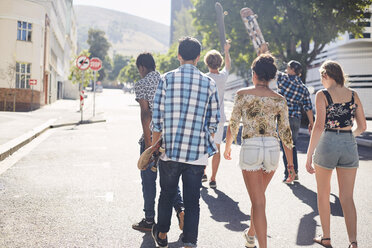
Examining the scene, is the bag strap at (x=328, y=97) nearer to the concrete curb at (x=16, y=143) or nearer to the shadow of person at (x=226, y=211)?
the shadow of person at (x=226, y=211)

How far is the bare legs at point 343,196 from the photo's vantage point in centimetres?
378

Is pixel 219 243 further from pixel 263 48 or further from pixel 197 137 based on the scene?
pixel 263 48

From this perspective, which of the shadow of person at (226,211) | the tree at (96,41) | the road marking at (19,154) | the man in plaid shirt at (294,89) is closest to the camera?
the shadow of person at (226,211)

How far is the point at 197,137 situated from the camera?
3.35 metres

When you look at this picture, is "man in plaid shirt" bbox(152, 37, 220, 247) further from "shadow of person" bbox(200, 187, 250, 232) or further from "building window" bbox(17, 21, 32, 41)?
"building window" bbox(17, 21, 32, 41)

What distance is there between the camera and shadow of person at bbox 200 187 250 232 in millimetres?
4484

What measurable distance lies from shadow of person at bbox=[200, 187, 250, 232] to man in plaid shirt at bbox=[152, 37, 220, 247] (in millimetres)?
1069

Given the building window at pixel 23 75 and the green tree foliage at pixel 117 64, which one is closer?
the building window at pixel 23 75

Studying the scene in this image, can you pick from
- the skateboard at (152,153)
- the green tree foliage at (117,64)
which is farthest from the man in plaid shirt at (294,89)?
the green tree foliage at (117,64)

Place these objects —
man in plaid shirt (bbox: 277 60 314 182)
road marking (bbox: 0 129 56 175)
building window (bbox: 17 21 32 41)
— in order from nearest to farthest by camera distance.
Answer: man in plaid shirt (bbox: 277 60 314 182)
road marking (bbox: 0 129 56 175)
building window (bbox: 17 21 32 41)

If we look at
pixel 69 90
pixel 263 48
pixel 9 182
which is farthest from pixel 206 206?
pixel 69 90

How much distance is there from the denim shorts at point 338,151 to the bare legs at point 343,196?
65 mm

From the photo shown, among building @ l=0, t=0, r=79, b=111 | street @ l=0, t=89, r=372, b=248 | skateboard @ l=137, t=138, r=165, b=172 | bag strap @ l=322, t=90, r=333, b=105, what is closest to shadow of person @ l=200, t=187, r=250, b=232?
street @ l=0, t=89, r=372, b=248

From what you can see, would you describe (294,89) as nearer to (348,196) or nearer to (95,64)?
(348,196)
